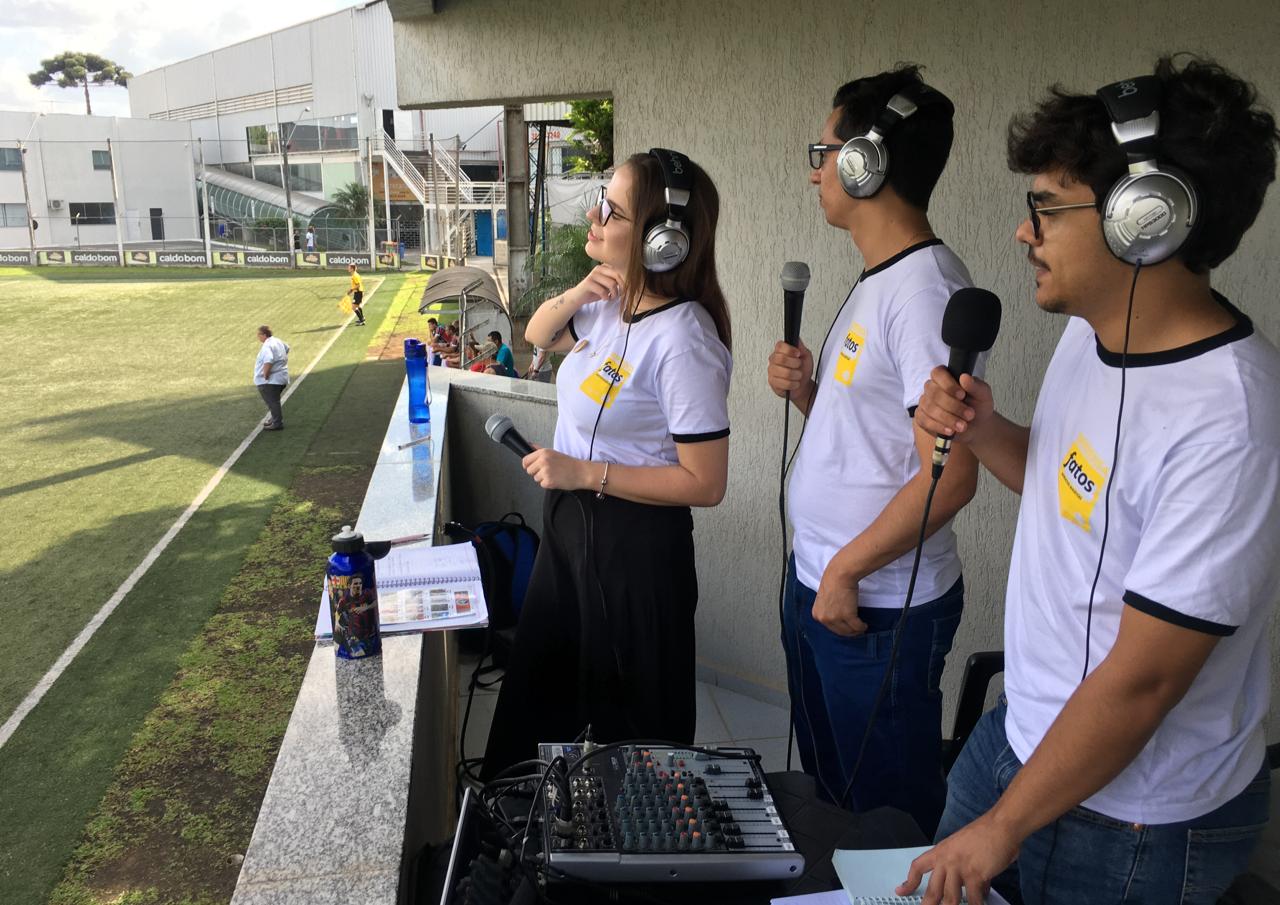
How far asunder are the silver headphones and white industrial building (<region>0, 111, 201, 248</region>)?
172ft

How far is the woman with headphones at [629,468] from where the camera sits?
2213 millimetres

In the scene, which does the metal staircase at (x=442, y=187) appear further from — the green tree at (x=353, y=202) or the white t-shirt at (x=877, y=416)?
the white t-shirt at (x=877, y=416)

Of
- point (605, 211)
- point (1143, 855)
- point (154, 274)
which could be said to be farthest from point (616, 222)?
point (154, 274)

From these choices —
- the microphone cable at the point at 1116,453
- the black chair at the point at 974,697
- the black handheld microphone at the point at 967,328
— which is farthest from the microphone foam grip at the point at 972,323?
the black chair at the point at 974,697

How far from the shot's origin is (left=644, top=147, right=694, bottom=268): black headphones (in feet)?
7.16

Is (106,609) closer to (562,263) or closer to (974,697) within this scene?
(974,697)

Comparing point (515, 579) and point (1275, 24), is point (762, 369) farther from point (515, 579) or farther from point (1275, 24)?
point (1275, 24)

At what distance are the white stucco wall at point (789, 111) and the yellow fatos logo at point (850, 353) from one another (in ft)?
5.00

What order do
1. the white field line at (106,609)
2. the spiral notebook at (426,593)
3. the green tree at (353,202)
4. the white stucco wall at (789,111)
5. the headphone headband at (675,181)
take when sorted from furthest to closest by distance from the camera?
the green tree at (353,202) → the white field line at (106,609) → the white stucco wall at (789,111) → the spiral notebook at (426,593) → the headphone headband at (675,181)

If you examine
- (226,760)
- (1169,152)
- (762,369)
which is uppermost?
(1169,152)

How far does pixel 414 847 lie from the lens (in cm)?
181

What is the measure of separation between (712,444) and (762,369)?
6.21ft

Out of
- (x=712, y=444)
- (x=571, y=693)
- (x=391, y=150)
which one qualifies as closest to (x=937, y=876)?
(x=712, y=444)

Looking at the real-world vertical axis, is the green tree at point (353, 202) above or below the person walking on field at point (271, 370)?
above
